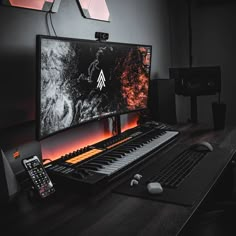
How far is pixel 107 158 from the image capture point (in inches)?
58.4

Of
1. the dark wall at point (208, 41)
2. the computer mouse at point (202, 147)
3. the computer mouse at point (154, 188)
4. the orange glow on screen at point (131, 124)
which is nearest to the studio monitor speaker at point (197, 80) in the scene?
the orange glow on screen at point (131, 124)

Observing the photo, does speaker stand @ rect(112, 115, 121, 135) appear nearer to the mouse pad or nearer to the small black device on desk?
the mouse pad

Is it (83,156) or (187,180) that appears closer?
(187,180)

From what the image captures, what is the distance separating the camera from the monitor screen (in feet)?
4.43

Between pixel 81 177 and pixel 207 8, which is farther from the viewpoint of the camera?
pixel 207 8

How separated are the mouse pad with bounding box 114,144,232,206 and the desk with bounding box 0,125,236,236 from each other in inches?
1.3

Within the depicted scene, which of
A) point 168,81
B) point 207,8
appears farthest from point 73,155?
point 207,8

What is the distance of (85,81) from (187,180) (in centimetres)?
72

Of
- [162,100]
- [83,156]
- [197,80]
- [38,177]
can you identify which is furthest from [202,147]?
[197,80]

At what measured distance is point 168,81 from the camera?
8.27 feet

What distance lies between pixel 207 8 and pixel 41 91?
257 cm

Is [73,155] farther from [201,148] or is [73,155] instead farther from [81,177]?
[201,148]

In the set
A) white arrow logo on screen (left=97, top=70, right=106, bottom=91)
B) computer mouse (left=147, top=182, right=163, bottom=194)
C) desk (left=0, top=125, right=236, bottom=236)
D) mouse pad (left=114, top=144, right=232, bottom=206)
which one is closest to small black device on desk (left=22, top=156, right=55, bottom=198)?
desk (left=0, top=125, right=236, bottom=236)

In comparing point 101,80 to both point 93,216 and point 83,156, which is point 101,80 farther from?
point 93,216
